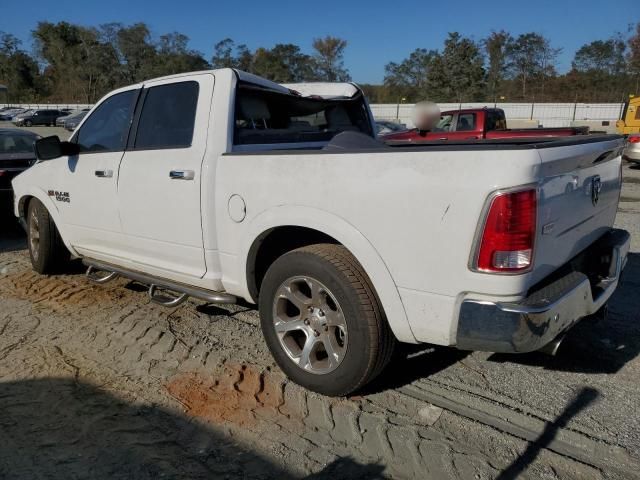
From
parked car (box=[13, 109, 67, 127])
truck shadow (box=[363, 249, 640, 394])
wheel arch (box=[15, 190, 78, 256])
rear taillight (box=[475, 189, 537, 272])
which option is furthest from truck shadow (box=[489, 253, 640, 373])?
parked car (box=[13, 109, 67, 127])

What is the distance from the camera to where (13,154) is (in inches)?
318

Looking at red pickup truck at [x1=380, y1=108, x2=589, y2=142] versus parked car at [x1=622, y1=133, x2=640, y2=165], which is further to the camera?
parked car at [x1=622, y1=133, x2=640, y2=165]

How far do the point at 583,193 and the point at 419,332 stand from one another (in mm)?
1183

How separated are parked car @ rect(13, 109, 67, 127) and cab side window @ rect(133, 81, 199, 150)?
49.0 meters

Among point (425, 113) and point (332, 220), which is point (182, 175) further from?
point (425, 113)

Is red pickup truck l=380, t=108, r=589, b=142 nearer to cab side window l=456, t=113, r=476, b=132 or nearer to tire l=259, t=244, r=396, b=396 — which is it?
cab side window l=456, t=113, r=476, b=132

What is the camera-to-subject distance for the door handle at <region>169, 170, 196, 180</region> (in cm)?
351


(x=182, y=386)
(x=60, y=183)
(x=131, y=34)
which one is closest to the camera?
(x=182, y=386)

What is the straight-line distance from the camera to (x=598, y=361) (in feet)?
11.5

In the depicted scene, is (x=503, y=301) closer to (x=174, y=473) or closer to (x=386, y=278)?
(x=386, y=278)

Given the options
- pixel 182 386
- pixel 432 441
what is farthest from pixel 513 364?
pixel 182 386

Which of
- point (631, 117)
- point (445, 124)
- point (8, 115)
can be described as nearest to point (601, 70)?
point (631, 117)

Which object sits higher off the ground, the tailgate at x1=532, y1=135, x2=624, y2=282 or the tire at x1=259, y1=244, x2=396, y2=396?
the tailgate at x1=532, y1=135, x2=624, y2=282

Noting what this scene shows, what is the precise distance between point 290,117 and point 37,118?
49.6 m
